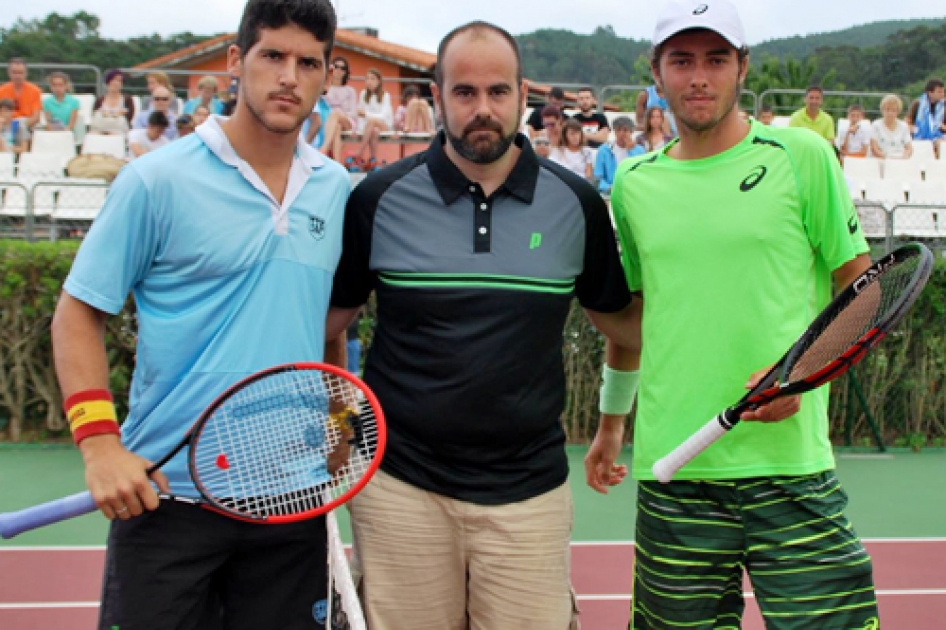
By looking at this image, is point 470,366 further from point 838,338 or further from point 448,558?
point 838,338

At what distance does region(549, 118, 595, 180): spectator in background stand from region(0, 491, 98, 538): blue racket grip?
31.2ft

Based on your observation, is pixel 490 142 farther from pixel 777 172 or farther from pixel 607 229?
pixel 777 172

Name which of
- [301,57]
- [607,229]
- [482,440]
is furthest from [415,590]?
[301,57]

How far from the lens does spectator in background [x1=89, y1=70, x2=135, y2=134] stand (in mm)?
13148

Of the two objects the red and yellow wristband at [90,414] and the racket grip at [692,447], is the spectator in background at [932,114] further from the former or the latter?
the red and yellow wristband at [90,414]

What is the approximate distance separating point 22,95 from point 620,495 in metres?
9.79

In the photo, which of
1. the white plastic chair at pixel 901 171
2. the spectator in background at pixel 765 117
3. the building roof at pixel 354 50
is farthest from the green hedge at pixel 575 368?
the building roof at pixel 354 50

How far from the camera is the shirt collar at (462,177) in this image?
10.9 feet

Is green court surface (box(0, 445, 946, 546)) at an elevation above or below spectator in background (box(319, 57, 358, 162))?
below

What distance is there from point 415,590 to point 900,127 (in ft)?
41.4

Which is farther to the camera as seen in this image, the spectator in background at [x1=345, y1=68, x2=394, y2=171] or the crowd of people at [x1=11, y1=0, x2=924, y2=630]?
the spectator in background at [x1=345, y1=68, x2=394, y2=171]

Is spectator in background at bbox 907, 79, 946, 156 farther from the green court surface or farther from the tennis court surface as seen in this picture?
the tennis court surface

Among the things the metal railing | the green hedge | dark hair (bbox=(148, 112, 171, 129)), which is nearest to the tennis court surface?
the green hedge

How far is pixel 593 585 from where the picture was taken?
6.00 metres
